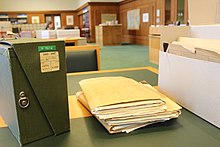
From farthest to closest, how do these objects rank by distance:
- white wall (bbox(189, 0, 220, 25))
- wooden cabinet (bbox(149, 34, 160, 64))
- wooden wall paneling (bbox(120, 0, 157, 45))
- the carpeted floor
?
1. wooden wall paneling (bbox(120, 0, 157, 45))
2. wooden cabinet (bbox(149, 34, 160, 64))
3. the carpeted floor
4. white wall (bbox(189, 0, 220, 25))

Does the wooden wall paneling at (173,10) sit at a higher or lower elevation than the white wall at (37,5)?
lower

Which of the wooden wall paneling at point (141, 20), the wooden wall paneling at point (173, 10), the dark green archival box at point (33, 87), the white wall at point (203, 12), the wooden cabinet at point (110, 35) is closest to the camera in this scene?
the dark green archival box at point (33, 87)

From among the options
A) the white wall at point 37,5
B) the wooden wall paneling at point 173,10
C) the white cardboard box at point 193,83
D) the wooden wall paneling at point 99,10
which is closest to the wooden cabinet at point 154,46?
the wooden wall paneling at point 173,10

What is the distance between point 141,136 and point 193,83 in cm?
23

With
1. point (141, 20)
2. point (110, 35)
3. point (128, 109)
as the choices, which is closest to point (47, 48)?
A: point (128, 109)

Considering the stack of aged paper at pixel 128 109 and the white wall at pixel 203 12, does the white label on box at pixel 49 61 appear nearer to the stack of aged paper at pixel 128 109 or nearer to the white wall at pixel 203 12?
the stack of aged paper at pixel 128 109

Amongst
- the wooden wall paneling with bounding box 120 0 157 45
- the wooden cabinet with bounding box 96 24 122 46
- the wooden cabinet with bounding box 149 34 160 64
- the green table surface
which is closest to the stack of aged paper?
the green table surface

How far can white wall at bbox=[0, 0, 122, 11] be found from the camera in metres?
14.3

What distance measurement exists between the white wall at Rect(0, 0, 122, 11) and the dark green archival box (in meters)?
14.7

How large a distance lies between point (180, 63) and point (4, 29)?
493cm

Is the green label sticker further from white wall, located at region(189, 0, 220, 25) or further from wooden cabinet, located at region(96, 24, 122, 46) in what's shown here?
wooden cabinet, located at region(96, 24, 122, 46)

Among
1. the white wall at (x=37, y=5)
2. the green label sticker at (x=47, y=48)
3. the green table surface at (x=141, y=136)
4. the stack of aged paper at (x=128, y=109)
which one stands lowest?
the green table surface at (x=141, y=136)

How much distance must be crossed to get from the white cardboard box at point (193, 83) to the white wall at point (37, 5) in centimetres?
1450

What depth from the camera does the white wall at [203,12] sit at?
1.08m
